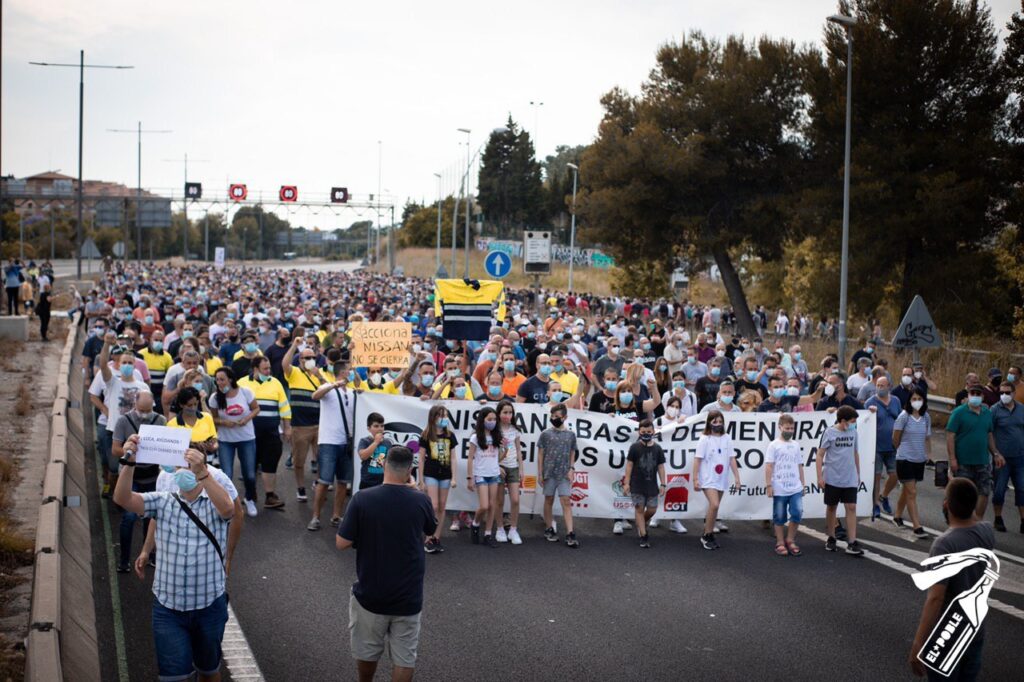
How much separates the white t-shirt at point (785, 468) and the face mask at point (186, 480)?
715 cm

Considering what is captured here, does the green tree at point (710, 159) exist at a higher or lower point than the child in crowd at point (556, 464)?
higher

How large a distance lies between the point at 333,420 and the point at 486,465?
1.97m

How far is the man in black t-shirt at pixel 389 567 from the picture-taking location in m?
6.55

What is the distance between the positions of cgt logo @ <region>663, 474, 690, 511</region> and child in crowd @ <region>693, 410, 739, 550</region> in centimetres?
46

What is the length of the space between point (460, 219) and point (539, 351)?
101m

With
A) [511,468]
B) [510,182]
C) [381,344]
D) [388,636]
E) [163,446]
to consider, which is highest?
[510,182]

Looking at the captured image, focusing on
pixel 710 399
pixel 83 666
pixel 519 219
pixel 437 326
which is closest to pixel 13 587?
pixel 83 666

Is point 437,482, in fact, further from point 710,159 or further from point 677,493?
point 710,159

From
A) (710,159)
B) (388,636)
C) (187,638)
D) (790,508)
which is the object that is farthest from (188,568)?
(710,159)

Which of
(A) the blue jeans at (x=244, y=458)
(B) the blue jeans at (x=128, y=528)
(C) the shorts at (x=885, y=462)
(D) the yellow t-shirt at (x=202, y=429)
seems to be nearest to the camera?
(D) the yellow t-shirt at (x=202, y=429)

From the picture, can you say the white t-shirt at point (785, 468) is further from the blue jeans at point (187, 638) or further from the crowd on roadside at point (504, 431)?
Answer: the blue jeans at point (187, 638)

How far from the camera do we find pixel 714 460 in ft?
40.1

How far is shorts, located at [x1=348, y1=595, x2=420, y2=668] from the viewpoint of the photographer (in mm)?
6562

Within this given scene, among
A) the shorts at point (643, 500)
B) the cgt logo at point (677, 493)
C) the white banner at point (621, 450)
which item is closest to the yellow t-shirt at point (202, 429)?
the white banner at point (621, 450)
